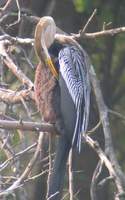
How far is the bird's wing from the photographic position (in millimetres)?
2979

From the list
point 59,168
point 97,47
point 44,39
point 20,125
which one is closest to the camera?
point 20,125

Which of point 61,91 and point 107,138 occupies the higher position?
point 61,91

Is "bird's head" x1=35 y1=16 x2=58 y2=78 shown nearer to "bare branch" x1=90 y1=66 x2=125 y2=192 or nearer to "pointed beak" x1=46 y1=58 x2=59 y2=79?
"pointed beak" x1=46 y1=58 x2=59 y2=79

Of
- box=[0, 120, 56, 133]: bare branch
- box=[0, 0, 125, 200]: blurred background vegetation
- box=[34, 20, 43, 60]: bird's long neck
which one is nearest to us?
box=[0, 120, 56, 133]: bare branch

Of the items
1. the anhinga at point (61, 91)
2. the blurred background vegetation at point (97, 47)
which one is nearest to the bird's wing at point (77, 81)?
the anhinga at point (61, 91)

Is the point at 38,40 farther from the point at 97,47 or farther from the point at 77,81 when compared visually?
the point at 97,47

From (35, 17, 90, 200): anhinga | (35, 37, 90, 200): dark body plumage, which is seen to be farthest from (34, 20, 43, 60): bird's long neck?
(35, 37, 90, 200): dark body plumage

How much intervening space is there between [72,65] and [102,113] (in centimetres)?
25

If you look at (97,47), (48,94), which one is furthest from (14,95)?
(97,47)

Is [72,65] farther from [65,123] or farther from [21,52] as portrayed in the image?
[21,52]

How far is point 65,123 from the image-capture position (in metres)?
3.04

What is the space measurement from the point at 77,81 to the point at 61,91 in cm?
8

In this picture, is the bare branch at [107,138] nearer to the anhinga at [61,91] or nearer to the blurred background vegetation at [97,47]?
the anhinga at [61,91]

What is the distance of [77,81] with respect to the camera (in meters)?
3.10
